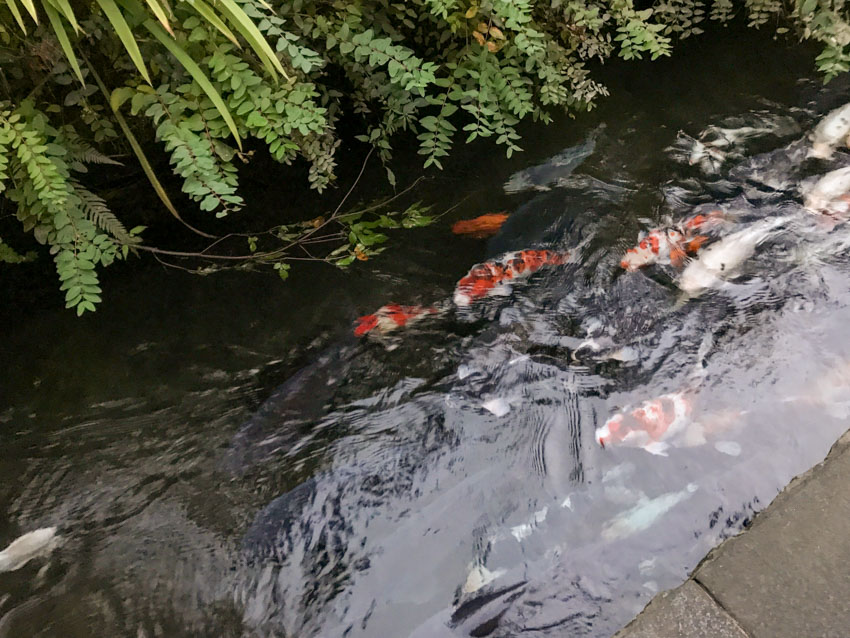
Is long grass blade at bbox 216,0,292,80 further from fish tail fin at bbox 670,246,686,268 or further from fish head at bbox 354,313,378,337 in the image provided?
fish tail fin at bbox 670,246,686,268

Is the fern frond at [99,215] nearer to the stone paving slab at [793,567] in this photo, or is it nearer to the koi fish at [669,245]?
the koi fish at [669,245]

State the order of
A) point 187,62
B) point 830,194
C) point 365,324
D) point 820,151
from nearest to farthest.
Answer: point 187,62 < point 365,324 < point 830,194 < point 820,151

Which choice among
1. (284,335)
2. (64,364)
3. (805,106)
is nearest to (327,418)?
(284,335)

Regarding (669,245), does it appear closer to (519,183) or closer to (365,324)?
(519,183)

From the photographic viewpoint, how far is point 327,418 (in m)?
2.60

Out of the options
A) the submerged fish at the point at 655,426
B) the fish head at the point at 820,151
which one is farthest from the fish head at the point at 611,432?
the fish head at the point at 820,151

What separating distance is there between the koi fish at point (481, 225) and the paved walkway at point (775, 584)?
198 cm

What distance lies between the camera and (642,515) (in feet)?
7.19

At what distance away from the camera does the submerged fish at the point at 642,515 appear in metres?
2.16

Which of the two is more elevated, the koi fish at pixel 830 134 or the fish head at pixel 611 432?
the koi fish at pixel 830 134

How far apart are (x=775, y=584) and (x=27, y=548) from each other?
2761 mm

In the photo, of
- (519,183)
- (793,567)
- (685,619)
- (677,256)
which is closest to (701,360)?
(677,256)

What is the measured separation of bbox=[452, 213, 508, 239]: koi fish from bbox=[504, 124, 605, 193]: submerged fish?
27 cm

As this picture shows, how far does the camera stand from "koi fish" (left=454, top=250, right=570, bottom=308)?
3.02 m
